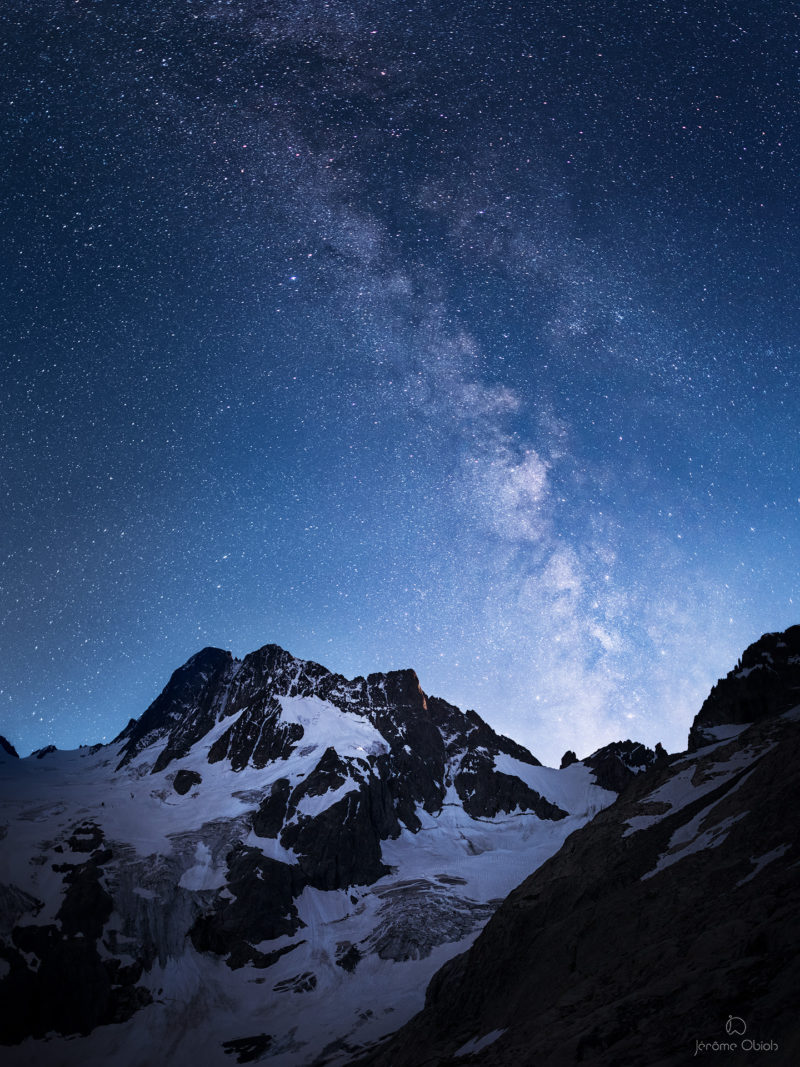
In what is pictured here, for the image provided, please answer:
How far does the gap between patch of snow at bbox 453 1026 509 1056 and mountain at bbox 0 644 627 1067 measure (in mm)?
58427

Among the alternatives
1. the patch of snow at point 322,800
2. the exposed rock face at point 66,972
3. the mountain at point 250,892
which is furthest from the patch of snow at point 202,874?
the patch of snow at point 322,800

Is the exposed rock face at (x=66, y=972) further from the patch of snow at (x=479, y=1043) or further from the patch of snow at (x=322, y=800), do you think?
the patch of snow at (x=479, y=1043)

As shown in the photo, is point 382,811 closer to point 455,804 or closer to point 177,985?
point 455,804

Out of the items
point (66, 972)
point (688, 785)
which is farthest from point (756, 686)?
point (66, 972)

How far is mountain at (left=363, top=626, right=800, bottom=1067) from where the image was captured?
1669cm

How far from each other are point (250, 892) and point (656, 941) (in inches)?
4857

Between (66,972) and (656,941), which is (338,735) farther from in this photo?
(656,941)

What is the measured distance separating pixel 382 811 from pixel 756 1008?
164672 mm

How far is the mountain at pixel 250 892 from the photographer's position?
3733 inches

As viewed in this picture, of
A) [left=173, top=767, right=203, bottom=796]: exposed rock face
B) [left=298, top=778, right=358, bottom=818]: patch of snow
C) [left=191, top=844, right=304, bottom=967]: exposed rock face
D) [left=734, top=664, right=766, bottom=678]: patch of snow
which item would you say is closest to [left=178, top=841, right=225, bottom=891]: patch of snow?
[left=191, top=844, right=304, bottom=967]: exposed rock face

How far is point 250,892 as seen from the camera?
419ft

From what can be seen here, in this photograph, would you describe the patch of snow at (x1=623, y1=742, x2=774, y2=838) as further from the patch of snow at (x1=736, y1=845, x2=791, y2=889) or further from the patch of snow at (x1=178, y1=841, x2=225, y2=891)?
the patch of snow at (x1=178, y1=841, x2=225, y2=891)

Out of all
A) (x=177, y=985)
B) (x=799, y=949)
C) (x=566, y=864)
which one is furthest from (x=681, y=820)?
(x=177, y=985)

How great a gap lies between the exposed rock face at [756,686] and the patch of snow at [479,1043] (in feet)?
195
